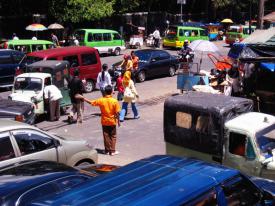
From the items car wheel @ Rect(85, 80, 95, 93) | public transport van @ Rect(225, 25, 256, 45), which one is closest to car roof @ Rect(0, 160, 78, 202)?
car wheel @ Rect(85, 80, 95, 93)

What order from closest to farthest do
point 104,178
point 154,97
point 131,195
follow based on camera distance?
point 131,195, point 104,178, point 154,97

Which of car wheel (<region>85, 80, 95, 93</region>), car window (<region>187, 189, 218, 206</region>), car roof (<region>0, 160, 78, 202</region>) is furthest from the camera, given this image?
car wheel (<region>85, 80, 95, 93</region>)

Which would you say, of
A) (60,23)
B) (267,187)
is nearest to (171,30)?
(60,23)

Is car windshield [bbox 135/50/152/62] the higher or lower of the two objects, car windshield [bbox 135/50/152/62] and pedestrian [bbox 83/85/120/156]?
the higher

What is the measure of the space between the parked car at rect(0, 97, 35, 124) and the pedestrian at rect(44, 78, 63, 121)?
55.4 inches

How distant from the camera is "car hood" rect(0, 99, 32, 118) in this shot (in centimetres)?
1280

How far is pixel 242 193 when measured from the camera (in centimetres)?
556

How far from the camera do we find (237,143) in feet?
29.0

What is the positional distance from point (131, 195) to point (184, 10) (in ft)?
180

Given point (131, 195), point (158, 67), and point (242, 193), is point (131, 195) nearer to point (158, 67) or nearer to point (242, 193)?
point (242, 193)

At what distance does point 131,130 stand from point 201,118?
5360mm

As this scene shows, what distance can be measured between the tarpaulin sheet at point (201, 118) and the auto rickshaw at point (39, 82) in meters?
6.57

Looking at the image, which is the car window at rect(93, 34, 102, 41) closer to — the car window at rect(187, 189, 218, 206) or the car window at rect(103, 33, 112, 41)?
the car window at rect(103, 33, 112, 41)

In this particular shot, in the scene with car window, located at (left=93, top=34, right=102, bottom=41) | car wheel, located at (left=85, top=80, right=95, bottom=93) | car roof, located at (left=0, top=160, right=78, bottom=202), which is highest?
car window, located at (left=93, top=34, right=102, bottom=41)
